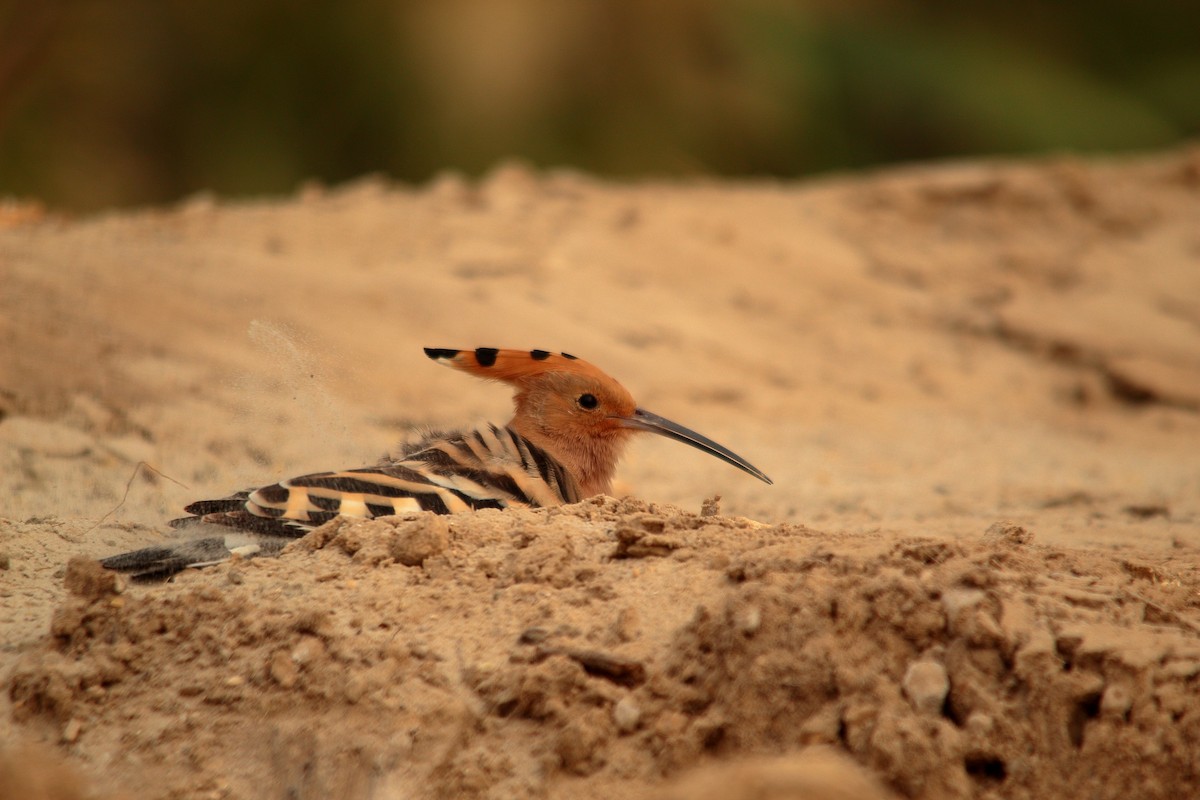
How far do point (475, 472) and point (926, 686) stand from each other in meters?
1.58

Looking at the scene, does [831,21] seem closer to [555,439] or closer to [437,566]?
[555,439]

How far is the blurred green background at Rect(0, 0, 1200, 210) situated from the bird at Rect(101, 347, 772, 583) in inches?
237

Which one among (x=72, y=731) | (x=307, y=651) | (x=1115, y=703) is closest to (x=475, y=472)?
(x=307, y=651)

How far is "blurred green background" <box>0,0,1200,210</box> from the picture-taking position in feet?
33.1

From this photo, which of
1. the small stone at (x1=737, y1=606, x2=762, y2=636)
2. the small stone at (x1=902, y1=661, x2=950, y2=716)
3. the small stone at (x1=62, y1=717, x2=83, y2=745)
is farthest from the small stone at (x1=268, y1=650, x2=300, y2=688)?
the small stone at (x1=902, y1=661, x2=950, y2=716)

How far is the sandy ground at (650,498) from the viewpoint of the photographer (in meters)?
2.24

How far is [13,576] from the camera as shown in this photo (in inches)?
119

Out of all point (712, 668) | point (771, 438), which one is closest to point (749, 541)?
point (712, 668)

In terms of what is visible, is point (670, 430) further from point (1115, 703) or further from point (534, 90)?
point (534, 90)

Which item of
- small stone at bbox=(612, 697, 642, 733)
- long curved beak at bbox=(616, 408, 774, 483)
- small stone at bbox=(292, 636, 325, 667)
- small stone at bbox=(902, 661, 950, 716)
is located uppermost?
long curved beak at bbox=(616, 408, 774, 483)

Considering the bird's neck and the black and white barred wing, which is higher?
the bird's neck

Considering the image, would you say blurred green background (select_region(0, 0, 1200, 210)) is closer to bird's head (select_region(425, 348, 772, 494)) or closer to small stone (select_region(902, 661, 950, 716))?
bird's head (select_region(425, 348, 772, 494))

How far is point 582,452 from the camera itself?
4.07 metres

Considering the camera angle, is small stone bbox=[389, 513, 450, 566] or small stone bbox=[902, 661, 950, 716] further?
small stone bbox=[389, 513, 450, 566]
